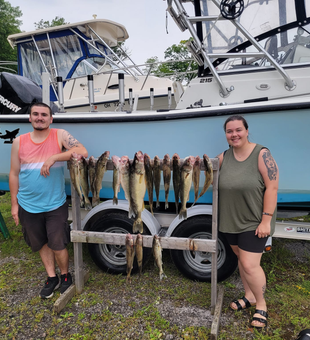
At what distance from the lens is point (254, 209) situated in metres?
2.19

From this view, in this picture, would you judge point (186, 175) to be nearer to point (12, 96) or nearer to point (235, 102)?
point (235, 102)

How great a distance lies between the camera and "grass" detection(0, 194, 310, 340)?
2385mm

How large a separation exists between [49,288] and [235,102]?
3.07m

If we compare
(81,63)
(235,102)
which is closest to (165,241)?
(235,102)

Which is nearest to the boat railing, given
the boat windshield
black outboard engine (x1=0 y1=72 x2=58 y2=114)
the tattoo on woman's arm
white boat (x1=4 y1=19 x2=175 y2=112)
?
the tattoo on woman's arm

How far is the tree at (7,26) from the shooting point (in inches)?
988

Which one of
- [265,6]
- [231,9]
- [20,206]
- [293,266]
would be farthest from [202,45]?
[293,266]

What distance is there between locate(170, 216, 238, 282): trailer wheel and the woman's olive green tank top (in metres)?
0.61

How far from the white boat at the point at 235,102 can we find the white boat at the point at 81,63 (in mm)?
3428

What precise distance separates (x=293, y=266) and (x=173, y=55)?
25.5 metres

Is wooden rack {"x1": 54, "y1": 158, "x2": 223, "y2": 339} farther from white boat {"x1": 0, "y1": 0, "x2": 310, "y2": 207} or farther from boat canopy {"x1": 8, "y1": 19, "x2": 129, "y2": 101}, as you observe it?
boat canopy {"x1": 8, "y1": 19, "x2": 129, "y2": 101}

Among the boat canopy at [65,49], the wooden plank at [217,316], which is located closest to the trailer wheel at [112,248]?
the wooden plank at [217,316]

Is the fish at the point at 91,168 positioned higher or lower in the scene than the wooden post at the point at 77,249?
higher

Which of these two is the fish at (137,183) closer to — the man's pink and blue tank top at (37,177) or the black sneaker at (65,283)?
the man's pink and blue tank top at (37,177)
